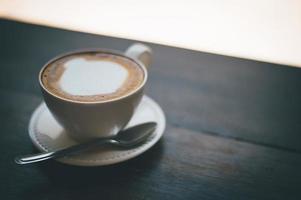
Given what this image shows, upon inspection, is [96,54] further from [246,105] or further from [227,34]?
[227,34]

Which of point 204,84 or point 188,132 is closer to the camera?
point 188,132

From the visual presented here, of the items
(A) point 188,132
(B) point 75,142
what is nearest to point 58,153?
(B) point 75,142

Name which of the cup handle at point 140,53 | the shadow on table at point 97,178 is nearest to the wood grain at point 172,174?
the shadow on table at point 97,178

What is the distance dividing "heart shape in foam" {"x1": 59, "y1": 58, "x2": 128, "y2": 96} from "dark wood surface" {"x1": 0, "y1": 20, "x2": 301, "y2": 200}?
9cm

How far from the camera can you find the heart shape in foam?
49cm

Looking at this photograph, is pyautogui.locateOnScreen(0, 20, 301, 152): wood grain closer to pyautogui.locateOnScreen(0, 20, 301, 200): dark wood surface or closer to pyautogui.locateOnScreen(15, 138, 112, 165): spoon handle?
pyautogui.locateOnScreen(0, 20, 301, 200): dark wood surface

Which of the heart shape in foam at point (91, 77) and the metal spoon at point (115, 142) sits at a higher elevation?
the heart shape in foam at point (91, 77)

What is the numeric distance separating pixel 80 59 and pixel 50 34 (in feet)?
0.94

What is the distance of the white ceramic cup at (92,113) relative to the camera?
1.48ft

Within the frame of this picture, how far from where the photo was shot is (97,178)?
1.47 feet

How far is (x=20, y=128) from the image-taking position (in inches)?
20.7

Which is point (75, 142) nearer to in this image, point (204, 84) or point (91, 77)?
point (91, 77)

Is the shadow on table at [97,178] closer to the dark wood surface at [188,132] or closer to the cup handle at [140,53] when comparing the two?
the dark wood surface at [188,132]

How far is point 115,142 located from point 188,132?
0.37 feet
